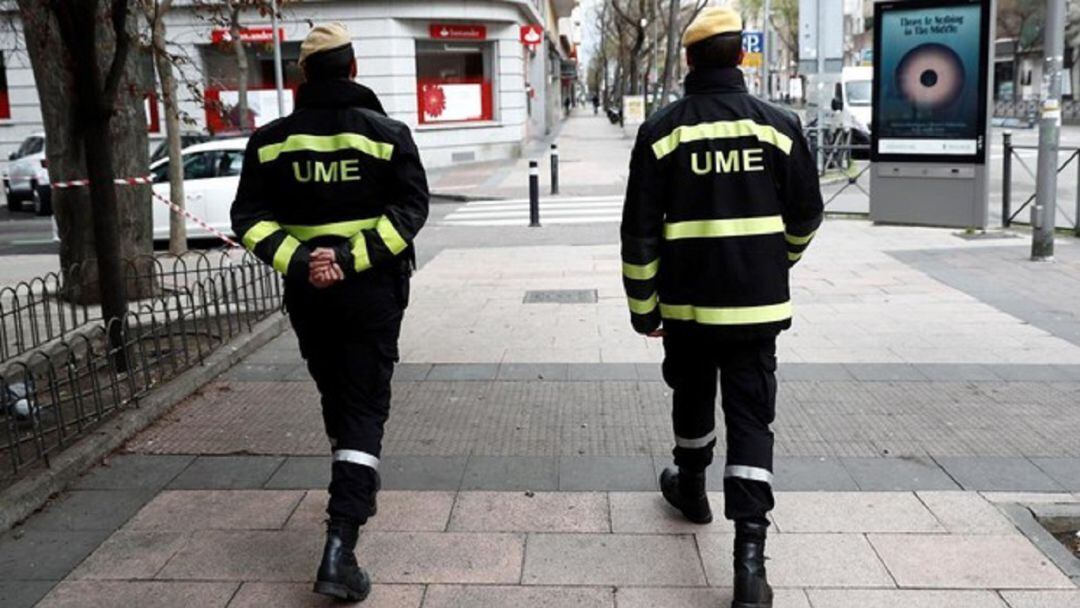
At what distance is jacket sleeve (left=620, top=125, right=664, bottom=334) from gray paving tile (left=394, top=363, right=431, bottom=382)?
3206 mm

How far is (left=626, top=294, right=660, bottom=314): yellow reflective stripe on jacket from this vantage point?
12.5 feet

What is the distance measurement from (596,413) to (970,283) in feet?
17.7

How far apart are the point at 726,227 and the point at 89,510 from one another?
306 cm

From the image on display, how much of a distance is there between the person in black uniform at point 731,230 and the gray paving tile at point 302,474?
1.98 meters

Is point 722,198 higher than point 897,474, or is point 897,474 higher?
point 722,198

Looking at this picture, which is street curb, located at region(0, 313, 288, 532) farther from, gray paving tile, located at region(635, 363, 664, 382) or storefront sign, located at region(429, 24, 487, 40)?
storefront sign, located at region(429, 24, 487, 40)

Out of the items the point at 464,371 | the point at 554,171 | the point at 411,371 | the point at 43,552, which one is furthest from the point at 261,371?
the point at 554,171

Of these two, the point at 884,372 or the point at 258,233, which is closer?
the point at 258,233

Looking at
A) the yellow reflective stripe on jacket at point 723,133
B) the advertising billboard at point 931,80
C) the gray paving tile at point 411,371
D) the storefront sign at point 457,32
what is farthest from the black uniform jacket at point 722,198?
the storefront sign at point 457,32

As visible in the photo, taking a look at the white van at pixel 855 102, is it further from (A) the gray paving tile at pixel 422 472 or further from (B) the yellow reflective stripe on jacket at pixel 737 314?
(B) the yellow reflective stripe on jacket at pixel 737 314

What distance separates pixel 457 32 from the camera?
2819 cm

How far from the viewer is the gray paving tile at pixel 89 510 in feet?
14.7

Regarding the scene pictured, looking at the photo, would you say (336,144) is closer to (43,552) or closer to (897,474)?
(43,552)

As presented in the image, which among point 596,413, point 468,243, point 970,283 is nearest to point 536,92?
point 468,243
